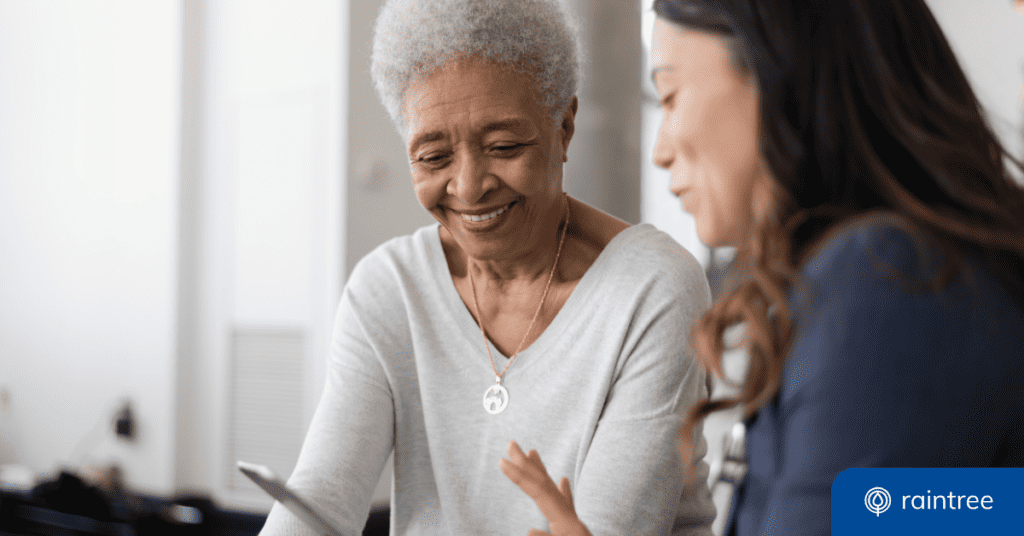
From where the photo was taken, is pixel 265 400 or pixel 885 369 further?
pixel 265 400

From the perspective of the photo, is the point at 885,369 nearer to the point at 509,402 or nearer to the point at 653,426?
the point at 653,426

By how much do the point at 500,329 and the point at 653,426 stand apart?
0.30 m

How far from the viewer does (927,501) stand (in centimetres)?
58

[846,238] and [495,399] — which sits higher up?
[846,238]

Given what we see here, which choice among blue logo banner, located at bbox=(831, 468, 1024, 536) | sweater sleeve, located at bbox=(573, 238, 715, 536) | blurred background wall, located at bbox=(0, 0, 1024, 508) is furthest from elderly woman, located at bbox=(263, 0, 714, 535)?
blurred background wall, located at bbox=(0, 0, 1024, 508)

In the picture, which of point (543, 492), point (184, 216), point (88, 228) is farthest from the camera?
point (88, 228)

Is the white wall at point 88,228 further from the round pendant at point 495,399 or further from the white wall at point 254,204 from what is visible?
the round pendant at point 495,399

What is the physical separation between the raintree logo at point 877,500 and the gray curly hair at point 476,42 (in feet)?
2.11

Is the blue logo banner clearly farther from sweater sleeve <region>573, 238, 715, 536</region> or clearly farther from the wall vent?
the wall vent

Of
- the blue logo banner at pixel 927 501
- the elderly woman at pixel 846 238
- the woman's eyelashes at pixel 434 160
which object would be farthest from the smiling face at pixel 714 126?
the woman's eyelashes at pixel 434 160

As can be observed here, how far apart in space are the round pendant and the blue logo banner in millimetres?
502

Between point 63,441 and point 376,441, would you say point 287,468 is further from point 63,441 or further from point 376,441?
point 376,441

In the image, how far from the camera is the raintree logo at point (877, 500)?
527 mm

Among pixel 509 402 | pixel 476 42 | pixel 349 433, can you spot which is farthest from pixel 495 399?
pixel 476 42
